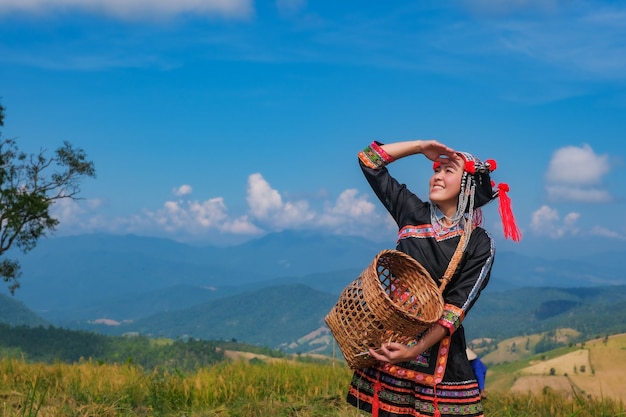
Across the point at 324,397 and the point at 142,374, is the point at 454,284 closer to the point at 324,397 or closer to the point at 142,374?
the point at 324,397

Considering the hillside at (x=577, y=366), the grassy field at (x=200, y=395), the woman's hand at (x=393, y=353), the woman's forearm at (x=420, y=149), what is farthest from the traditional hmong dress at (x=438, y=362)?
the hillside at (x=577, y=366)

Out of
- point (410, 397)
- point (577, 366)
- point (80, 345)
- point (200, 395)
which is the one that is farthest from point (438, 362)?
point (80, 345)

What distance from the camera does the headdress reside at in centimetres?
389

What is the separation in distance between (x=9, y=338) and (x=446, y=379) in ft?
293

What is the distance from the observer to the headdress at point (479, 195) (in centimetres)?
389

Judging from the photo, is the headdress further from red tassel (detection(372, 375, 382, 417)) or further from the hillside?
the hillside

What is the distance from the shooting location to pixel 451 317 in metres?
3.59

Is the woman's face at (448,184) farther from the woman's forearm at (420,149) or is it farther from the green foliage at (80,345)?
the green foliage at (80,345)

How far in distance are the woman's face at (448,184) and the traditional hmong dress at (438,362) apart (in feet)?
0.44

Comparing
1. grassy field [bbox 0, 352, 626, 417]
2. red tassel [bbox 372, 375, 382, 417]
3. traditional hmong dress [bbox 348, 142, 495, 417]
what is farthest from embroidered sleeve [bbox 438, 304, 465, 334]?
grassy field [bbox 0, 352, 626, 417]

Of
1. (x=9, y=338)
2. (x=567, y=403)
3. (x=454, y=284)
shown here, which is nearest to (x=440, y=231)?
(x=454, y=284)

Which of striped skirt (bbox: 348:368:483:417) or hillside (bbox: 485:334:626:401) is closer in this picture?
striped skirt (bbox: 348:368:483:417)

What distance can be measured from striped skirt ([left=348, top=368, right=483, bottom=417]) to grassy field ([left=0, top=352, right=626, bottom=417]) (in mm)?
2229

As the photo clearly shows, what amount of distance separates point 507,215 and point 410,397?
127 centimetres
